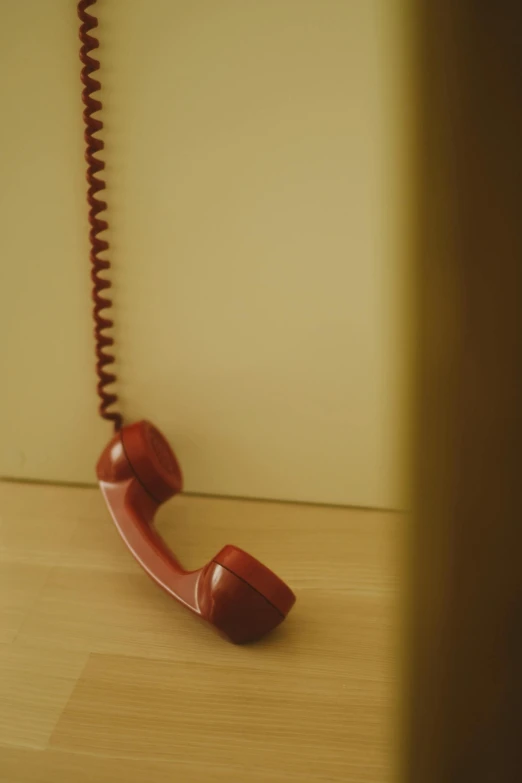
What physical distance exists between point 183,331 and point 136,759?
49 centimetres

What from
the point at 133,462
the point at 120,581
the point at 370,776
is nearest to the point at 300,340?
the point at 133,462

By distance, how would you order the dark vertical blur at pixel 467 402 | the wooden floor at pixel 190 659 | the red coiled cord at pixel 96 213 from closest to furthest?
1. the dark vertical blur at pixel 467 402
2. the wooden floor at pixel 190 659
3. the red coiled cord at pixel 96 213

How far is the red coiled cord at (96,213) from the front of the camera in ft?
2.51

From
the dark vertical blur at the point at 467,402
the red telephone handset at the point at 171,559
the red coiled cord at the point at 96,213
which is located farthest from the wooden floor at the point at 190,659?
the dark vertical blur at the point at 467,402

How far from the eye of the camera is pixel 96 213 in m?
0.84

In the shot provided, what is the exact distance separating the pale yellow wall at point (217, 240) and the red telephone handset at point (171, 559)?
104 millimetres

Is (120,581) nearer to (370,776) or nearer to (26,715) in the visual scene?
(26,715)

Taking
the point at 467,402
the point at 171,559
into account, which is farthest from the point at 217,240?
the point at 467,402

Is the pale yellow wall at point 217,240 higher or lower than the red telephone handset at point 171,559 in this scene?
higher

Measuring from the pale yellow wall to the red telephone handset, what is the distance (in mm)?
104

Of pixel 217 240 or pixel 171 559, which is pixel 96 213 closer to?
pixel 217 240

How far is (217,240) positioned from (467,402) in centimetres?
65

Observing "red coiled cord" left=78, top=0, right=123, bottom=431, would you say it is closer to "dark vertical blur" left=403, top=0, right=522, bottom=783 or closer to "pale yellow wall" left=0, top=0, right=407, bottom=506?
"pale yellow wall" left=0, top=0, right=407, bottom=506

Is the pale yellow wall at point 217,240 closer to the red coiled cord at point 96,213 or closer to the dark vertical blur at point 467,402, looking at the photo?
the red coiled cord at point 96,213
